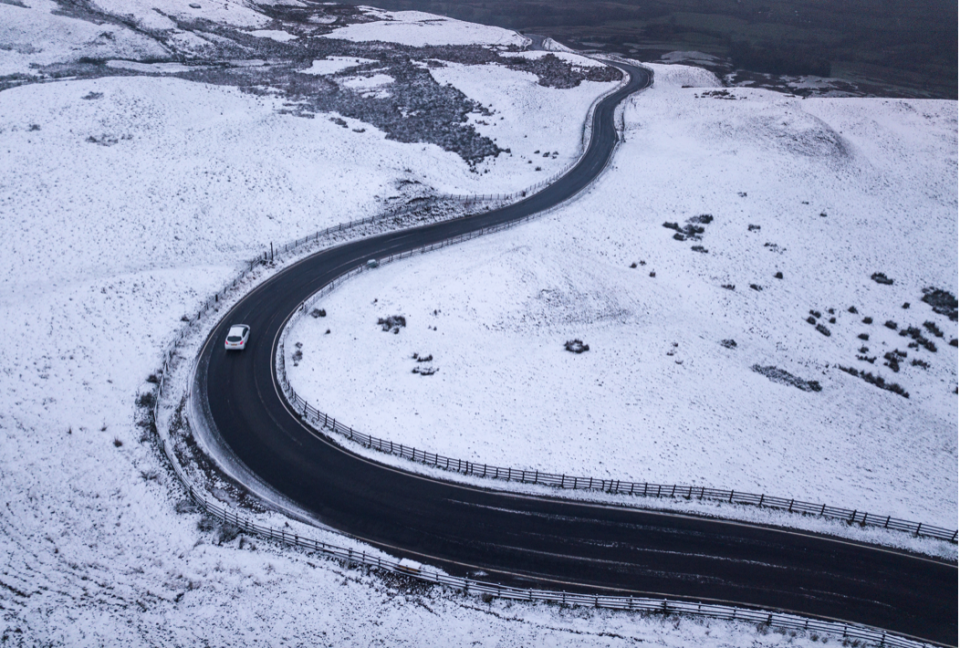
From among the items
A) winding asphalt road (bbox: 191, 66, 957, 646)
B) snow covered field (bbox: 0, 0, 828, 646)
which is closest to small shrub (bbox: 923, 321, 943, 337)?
winding asphalt road (bbox: 191, 66, 957, 646)

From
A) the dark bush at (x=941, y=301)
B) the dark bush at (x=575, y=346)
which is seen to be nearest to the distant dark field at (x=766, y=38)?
the dark bush at (x=941, y=301)

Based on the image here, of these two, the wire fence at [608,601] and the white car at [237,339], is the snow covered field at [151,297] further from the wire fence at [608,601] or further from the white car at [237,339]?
the white car at [237,339]

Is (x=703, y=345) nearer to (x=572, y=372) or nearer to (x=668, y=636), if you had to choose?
(x=572, y=372)

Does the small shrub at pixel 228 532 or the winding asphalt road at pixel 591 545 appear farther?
the small shrub at pixel 228 532

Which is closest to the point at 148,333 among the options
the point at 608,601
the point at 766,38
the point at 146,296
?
the point at 146,296

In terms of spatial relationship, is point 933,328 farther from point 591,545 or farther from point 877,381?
point 591,545
